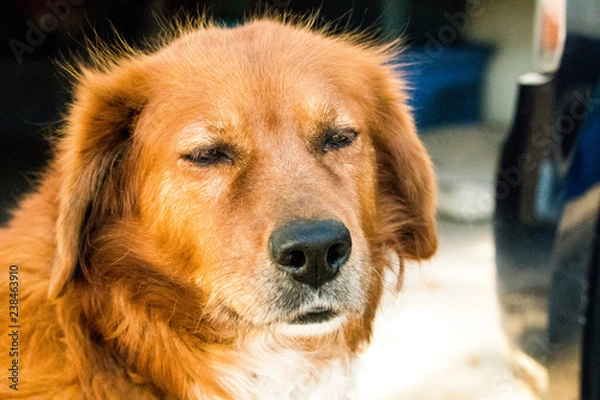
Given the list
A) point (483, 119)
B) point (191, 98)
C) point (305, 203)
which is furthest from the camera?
point (483, 119)

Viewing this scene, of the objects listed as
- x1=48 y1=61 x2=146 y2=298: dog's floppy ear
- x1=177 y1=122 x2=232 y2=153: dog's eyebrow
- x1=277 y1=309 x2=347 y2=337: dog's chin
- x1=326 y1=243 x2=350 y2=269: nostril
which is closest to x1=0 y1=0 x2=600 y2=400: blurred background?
x1=48 y1=61 x2=146 y2=298: dog's floppy ear

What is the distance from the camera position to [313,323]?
7.18ft

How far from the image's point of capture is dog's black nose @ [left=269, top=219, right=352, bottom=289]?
197 cm

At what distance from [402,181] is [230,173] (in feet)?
2.71

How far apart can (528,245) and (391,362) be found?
908mm

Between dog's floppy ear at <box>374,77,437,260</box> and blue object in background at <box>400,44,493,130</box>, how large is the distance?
15cm

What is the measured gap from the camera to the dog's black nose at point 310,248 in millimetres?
1975

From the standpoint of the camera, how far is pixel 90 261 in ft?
7.79

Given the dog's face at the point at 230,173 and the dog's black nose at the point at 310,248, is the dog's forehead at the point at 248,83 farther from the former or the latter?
the dog's black nose at the point at 310,248

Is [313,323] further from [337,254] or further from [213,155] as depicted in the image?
[213,155]

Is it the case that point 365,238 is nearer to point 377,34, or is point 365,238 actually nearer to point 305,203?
point 305,203

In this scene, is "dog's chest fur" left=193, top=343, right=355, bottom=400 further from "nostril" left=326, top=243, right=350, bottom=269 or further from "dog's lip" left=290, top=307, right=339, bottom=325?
"nostril" left=326, top=243, right=350, bottom=269

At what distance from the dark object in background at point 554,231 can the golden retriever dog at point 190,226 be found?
3.34ft

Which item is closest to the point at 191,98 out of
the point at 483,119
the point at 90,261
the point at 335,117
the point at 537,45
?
the point at 335,117
